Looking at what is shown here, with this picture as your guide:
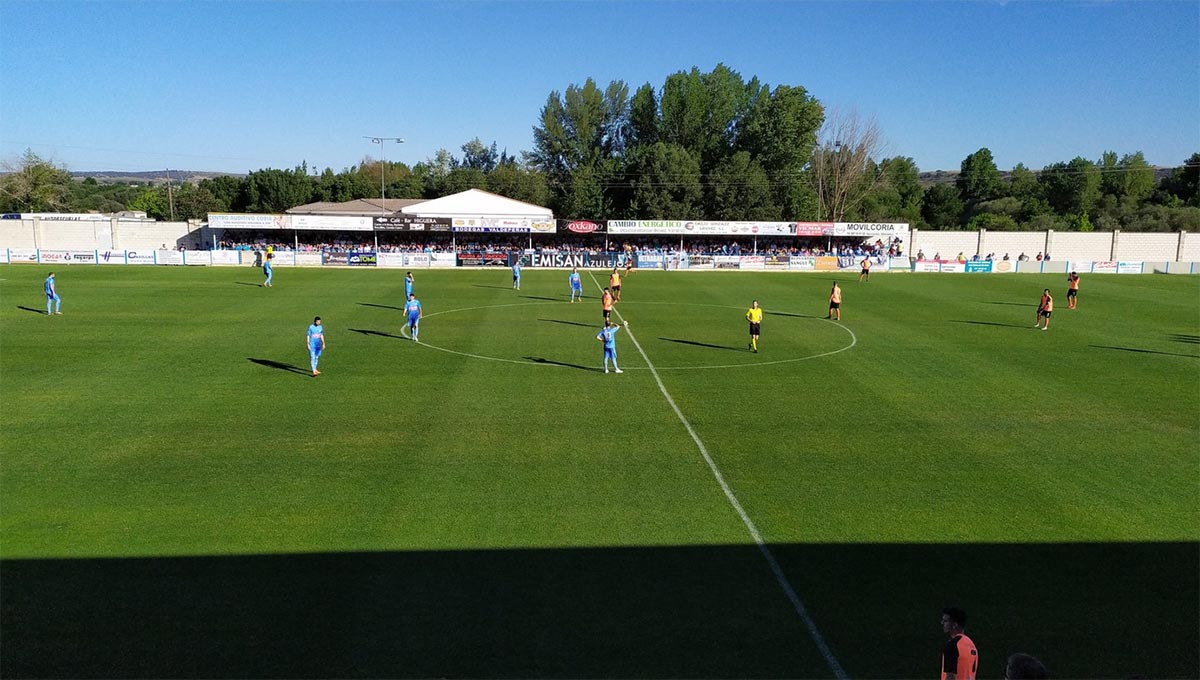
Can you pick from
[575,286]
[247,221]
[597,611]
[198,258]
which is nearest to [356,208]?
[247,221]

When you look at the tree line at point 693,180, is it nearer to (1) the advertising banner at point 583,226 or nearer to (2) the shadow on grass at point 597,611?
(1) the advertising banner at point 583,226

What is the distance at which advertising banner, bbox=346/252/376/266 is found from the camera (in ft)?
186

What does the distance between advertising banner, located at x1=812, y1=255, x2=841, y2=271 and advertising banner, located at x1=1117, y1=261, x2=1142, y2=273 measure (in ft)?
68.5

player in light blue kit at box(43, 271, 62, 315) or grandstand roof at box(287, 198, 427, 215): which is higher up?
grandstand roof at box(287, 198, 427, 215)

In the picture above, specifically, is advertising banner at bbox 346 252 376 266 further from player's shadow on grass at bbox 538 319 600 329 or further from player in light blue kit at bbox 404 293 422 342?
player in light blue kit at bbox 404 293 422 342

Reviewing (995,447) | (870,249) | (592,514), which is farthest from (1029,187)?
(592,514)

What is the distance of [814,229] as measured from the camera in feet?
209

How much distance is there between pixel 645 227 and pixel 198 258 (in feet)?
113

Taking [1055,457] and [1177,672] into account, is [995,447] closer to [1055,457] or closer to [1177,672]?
[1055,457]

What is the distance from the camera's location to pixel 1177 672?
7938 mm

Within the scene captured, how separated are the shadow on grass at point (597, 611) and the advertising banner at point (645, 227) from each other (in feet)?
179

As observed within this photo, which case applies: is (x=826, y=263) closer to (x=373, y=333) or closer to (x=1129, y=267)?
(x=1129, y=267)

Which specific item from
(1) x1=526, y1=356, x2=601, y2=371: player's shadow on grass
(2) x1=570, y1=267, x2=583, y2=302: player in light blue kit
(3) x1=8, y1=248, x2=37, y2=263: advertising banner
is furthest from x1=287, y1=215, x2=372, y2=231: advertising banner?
(1) x1=526, y1=356, x2=601, y2=371: player's shadow on grass

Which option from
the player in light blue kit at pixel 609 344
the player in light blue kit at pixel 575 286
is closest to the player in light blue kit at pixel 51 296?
the player in light blue kit at pixel 575 286
